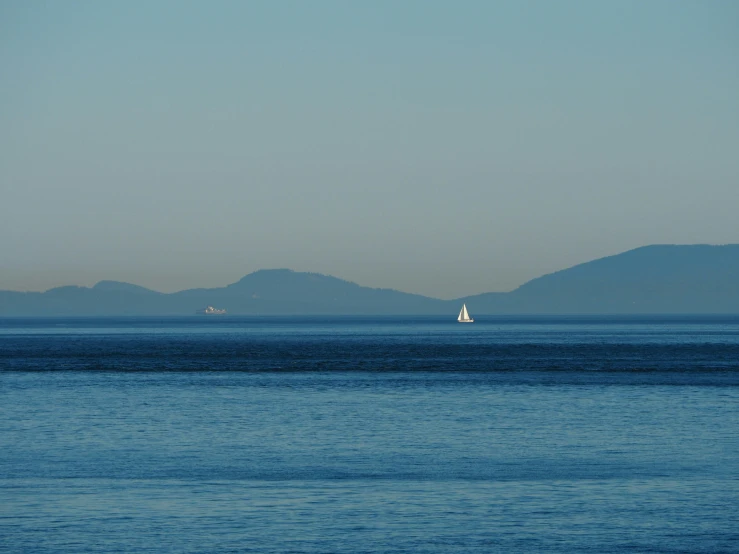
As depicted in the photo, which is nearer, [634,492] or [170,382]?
[634,492]

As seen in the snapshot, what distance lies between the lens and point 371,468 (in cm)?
3209

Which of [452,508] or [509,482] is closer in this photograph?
[452,508]

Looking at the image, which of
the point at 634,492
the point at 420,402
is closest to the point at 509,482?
the point at 634,492

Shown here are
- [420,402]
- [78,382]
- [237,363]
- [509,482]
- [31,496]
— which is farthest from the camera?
[237,363]

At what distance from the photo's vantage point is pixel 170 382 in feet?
237

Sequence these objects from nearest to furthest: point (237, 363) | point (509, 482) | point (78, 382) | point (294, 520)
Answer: point (294, 520), point (509, 482), point (78, 382), point (237, 363)

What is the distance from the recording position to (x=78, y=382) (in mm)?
72125

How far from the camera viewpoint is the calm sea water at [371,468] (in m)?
23.9

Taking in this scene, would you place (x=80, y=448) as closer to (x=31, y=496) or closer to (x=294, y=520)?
(x=31, y=496)

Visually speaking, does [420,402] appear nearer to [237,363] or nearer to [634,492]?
[634,492]

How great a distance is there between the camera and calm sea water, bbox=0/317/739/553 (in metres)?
23.9

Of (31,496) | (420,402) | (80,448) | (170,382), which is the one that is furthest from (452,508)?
(170,382)

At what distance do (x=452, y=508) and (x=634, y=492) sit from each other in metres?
5.20

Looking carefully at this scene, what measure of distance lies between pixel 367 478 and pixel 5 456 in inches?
484
